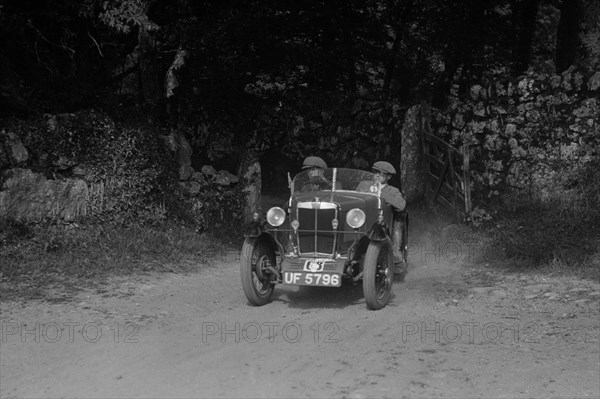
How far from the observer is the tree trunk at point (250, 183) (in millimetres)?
13023

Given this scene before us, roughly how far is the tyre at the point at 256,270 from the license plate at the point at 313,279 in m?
0.39

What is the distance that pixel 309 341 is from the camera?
6832mm

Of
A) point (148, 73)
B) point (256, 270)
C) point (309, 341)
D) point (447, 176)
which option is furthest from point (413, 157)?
point (309, 341)

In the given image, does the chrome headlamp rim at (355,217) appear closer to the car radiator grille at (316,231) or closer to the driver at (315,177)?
the car radiator grille at (316,231)

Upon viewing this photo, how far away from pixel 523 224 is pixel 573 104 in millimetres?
2125

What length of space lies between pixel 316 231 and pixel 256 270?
0.80m

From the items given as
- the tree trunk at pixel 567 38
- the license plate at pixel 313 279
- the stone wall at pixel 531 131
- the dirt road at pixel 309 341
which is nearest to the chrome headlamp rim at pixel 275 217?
the license plate at pixel 313 279

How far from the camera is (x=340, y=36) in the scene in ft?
51.2

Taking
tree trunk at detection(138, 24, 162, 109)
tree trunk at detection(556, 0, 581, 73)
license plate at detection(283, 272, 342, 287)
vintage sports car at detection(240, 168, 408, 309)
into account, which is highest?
tree trunk at detection(556, 0, 581, 73)

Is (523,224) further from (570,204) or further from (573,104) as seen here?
(573,104)

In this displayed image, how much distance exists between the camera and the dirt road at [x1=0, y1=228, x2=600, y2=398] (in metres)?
5.64

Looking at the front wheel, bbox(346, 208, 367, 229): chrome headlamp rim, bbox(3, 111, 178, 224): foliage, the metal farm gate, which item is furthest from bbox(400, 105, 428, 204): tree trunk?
bbox(346, 208, 367, 229): chrome headlamp rim

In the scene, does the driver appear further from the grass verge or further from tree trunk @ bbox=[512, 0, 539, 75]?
tree trunk @ bbox=[512, 0, 539, 75]

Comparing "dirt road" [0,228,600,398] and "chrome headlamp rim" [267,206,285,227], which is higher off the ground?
"chrome headlamp rim" [267,206,285,227]
